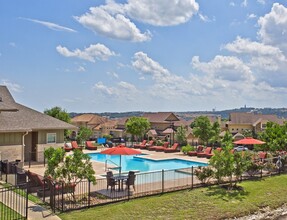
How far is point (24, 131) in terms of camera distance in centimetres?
2412

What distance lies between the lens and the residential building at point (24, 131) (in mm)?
23766

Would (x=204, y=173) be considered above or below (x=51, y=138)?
below

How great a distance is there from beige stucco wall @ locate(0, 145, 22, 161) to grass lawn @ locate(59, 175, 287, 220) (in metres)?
12.1

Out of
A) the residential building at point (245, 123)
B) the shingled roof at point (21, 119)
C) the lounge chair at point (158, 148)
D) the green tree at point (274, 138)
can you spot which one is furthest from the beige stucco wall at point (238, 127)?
the shingled roof at point (21, 119)

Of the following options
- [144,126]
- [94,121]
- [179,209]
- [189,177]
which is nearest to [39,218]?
[179,209]

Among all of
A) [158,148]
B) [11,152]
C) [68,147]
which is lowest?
[158,148]

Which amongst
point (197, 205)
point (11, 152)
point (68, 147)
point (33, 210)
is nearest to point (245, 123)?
point (68, 147)

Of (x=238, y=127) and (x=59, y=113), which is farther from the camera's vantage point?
(x=238, y=127)

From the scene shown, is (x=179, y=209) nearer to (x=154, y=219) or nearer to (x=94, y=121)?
(x=154, y=219)

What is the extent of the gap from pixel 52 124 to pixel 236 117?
53703mm

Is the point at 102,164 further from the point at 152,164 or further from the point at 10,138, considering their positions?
the point at 10,138

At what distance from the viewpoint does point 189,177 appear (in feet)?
65.7

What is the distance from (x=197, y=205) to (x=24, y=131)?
560 inches

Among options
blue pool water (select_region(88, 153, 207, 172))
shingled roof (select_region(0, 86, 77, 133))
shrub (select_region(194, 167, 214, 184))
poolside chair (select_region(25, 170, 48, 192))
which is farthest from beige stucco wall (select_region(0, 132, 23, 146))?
shrub (select_region(194, 167, 214, 184))
